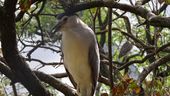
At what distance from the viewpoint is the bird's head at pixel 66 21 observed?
3.58m

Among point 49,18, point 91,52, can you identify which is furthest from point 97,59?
point 49,18

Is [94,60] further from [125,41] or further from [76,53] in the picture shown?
[125,41]

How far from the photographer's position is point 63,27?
3.67 m

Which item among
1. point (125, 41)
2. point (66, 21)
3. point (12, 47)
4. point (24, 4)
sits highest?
point (24, 4)

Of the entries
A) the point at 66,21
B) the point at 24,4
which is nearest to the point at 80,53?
the point at 66,21

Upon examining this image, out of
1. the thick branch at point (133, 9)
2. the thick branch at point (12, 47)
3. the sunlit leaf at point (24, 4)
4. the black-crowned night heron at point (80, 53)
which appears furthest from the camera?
the black-crowned night heron at point (80, 53)

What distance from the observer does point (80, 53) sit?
373 centimetres

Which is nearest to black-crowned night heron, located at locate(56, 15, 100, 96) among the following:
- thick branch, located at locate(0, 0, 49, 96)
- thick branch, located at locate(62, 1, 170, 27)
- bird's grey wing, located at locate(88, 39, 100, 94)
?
bird's grey wing, located at locate(88, 39, 100, 94)

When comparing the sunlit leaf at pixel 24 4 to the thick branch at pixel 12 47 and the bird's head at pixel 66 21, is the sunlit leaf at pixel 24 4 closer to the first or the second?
the thick branch at pixel 12 47

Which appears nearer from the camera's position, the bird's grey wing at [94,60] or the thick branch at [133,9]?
the thick branch at [133,9]

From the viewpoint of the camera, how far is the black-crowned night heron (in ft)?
12.1

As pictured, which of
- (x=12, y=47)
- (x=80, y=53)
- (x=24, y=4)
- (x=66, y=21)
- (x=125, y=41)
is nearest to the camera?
(x=12, y=47)

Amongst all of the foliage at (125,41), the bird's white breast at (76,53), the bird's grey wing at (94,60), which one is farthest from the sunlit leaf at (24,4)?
the bird's grey wing at (94,60)

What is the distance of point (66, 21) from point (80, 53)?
32 cm
